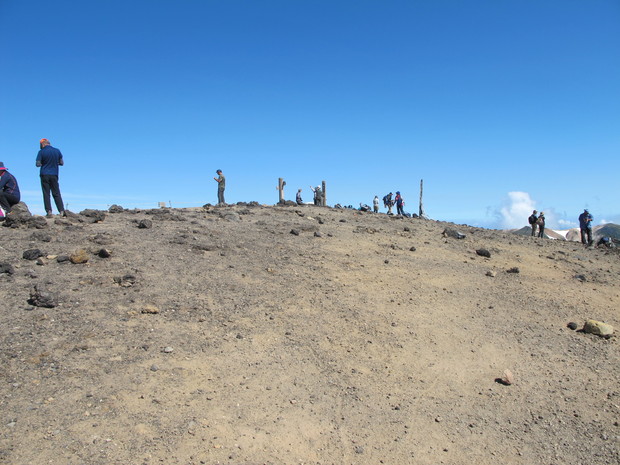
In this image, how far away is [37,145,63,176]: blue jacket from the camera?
1105 centimetres

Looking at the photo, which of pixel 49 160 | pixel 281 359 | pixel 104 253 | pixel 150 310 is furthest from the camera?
pixel 49 160

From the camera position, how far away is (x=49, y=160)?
1116cm

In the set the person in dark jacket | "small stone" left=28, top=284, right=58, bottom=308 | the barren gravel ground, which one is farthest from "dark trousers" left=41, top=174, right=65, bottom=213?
"small stone" left=28, top=284, right=58, bottom=308

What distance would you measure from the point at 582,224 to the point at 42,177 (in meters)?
22.2

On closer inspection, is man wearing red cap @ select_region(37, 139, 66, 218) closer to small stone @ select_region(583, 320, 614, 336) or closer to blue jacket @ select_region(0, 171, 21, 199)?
blue jacket @ select_region(0, 171, 21, 199)

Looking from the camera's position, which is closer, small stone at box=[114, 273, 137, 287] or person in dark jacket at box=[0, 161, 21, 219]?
small stone at box=[114, 273, 137, 287]

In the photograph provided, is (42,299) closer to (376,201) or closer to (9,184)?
(9,184)

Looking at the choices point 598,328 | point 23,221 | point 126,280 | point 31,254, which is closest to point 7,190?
point 23,221

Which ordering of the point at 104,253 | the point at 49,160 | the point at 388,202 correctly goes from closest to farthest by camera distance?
the point at 104,253, the point at 49,160, the point at 388,202

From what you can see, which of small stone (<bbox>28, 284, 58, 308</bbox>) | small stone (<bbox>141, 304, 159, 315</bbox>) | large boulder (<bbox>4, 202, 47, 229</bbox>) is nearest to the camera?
small stone (<bbox>28, 284, 58, 308</bbox>)

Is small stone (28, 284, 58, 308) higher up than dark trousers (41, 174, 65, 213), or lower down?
lower down

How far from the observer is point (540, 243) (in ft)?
64.1

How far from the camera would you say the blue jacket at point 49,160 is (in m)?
11.1

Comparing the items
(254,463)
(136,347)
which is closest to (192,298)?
(136,347)
